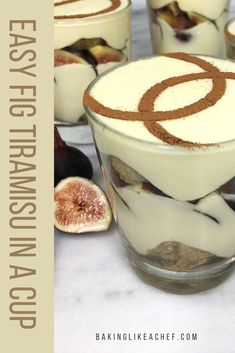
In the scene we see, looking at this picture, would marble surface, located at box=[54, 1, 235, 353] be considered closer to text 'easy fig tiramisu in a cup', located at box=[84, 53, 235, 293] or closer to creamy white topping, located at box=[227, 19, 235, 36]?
text 'easy fig tiramisu in a cup', located at box=[84, 53, 235, 293]

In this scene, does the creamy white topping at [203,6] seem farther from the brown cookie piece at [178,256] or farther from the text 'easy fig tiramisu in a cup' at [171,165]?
the brown cookie piece at [178,256]

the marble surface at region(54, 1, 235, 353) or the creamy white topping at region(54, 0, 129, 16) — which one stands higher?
the creamy white topping at region(54, 0, 129, 16)

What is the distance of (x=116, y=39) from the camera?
1.16 m

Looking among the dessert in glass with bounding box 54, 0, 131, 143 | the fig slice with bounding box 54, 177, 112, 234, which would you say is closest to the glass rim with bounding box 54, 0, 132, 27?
the dessert in glass with bounding box 54, 0, 131, 143

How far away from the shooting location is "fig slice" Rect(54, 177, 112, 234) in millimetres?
985

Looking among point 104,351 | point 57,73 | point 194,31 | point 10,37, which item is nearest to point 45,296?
point 104,351

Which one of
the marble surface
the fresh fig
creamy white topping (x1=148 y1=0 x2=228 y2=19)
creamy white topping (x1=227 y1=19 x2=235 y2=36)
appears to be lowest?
the marble surface

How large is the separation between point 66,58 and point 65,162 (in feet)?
0.65

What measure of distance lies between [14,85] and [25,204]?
14cm

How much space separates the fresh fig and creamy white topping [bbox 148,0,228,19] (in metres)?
0.39

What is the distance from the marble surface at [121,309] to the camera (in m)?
0.81

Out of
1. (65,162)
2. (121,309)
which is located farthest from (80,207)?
(121,309)

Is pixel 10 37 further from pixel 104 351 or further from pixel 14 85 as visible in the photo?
pixel 104 351

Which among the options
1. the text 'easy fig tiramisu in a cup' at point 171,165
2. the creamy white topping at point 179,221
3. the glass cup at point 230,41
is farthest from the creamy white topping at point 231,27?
the creamy white topping at point 179,221
